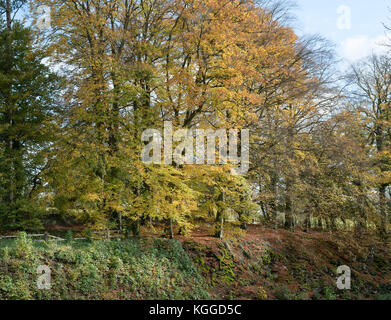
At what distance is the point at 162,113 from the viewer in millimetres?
14062

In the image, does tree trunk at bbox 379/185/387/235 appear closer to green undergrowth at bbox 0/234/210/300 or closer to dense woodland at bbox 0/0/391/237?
dense woodland at bbox 0/0/391/237

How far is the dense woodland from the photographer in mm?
10758

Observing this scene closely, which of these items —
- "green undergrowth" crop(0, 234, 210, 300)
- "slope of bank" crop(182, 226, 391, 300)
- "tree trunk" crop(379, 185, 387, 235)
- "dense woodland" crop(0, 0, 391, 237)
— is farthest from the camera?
"tree trunk" crop(379, 185, 387, 235)

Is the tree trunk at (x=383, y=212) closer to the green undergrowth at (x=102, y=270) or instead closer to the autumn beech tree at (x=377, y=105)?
the autumn beech tree at (x=377, y=105)

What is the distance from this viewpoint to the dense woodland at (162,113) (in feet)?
35.3

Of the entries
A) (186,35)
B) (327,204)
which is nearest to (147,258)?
(186,35)

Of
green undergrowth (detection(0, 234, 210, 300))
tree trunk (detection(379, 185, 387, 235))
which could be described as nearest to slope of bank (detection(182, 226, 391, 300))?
tree trunk (detection(379, 185, 387, 235))

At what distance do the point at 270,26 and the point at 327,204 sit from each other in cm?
918

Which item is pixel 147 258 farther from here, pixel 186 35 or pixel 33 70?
pixel 33 70

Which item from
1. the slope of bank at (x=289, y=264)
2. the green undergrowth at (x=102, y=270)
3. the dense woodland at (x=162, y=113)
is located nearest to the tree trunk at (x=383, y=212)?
the dense woodland at (x=162, y=113)

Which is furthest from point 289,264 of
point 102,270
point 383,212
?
point 102,270

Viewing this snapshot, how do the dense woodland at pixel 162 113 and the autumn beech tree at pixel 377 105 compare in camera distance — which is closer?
the dense woodland at pixel 162 113

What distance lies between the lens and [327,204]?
50.1 ft

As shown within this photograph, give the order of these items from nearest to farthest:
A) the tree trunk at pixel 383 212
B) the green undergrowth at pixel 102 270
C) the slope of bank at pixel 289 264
A: the green undergrowth at pixel 102 270, the slope of bank at pixel 289 264, the tree trunk at pixel 383 212
